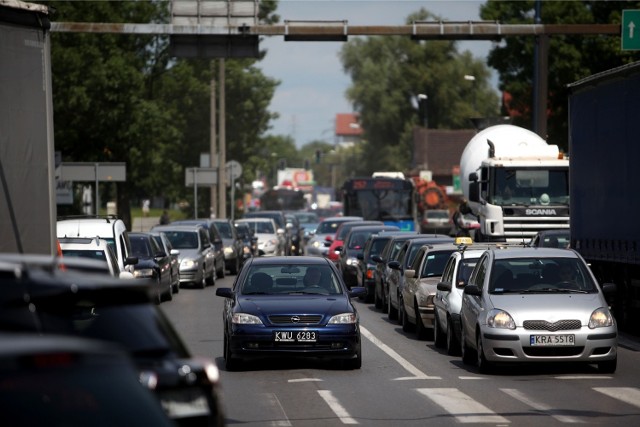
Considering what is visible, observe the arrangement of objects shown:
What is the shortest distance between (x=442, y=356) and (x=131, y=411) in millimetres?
14731

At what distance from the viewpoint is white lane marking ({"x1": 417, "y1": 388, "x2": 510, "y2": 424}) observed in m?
12.9

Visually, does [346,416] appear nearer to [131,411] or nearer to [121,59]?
[131,411]

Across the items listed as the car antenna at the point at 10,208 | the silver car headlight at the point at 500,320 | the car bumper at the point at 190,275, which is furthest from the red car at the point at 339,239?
the car antenna at the point at 10,208

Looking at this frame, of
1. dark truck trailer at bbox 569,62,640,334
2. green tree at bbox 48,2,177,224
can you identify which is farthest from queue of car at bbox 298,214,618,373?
green tree at bbox 48,2,177,224

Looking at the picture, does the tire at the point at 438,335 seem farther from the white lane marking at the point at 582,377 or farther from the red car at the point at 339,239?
the red car at the point at 339,239

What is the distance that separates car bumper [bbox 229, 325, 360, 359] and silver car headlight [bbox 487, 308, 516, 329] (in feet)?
5.28

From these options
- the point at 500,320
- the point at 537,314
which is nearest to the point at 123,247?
the point at 500,320

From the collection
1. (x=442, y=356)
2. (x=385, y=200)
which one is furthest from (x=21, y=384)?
(x=385, y=200)

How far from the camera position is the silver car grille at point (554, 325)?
16.8 metres

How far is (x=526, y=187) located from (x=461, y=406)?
20608 millimetres

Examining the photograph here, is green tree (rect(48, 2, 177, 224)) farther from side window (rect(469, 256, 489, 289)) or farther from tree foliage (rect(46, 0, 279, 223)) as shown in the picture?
side window (rect(469, 256, 489, 289))

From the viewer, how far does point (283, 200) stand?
110 metres

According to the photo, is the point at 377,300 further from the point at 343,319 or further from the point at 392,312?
the point at 343,319

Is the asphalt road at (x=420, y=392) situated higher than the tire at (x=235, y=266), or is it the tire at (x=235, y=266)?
the asphalt road at (x=420, y=392)
